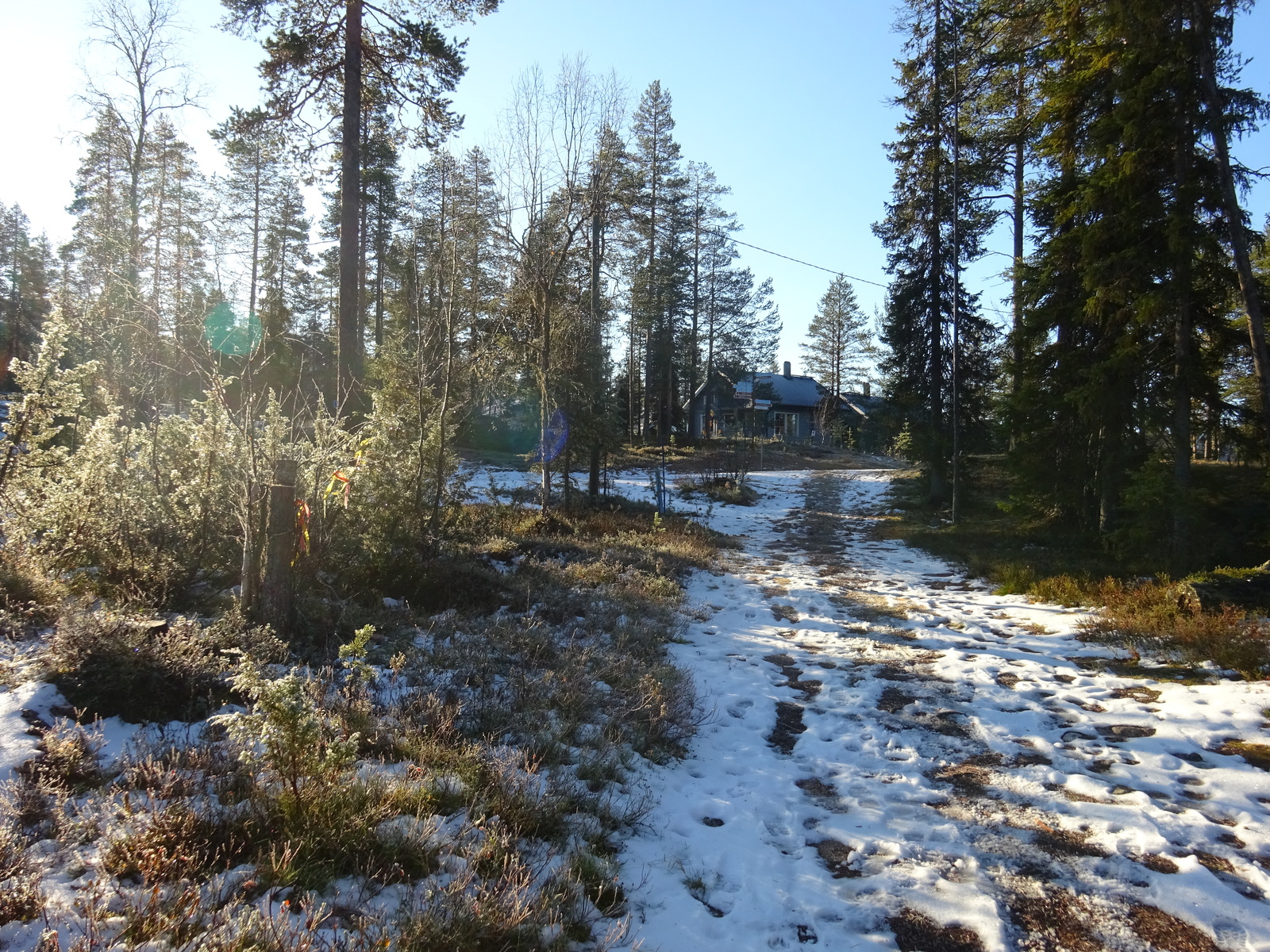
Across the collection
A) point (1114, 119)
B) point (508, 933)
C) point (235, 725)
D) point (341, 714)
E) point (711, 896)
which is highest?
point (1114, 119)

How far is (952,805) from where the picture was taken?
418 cm

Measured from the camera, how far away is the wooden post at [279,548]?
5195mm

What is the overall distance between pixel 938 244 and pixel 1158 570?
465 inches

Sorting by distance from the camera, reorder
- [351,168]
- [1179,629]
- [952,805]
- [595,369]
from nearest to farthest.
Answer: [952,805]
[1179,629]
[351,168]
[595,369]

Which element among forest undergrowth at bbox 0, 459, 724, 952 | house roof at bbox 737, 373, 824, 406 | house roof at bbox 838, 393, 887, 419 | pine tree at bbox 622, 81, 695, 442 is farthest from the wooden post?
house roof at bbox 838, 393, 887, 419

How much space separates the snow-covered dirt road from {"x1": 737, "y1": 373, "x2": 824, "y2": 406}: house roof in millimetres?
44676

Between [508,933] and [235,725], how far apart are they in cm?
150

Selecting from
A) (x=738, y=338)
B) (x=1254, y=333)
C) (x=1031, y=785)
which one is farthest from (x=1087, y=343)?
(x=738, y=338)

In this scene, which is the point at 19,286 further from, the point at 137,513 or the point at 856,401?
the point at 856,401

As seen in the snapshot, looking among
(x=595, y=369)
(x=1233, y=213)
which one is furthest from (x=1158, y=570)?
(x=595, y=369)

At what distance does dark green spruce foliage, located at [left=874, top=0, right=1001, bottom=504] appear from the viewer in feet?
55.2

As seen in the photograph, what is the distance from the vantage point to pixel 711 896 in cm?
333

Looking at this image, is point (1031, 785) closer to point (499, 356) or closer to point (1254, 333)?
point (1254, 333)

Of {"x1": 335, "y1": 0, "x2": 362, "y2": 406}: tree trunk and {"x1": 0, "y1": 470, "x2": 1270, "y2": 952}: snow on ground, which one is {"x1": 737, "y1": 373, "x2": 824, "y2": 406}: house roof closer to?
{"x1": 335, "y1": 0, "x2": 362, "y2": 406}: tree trunk
